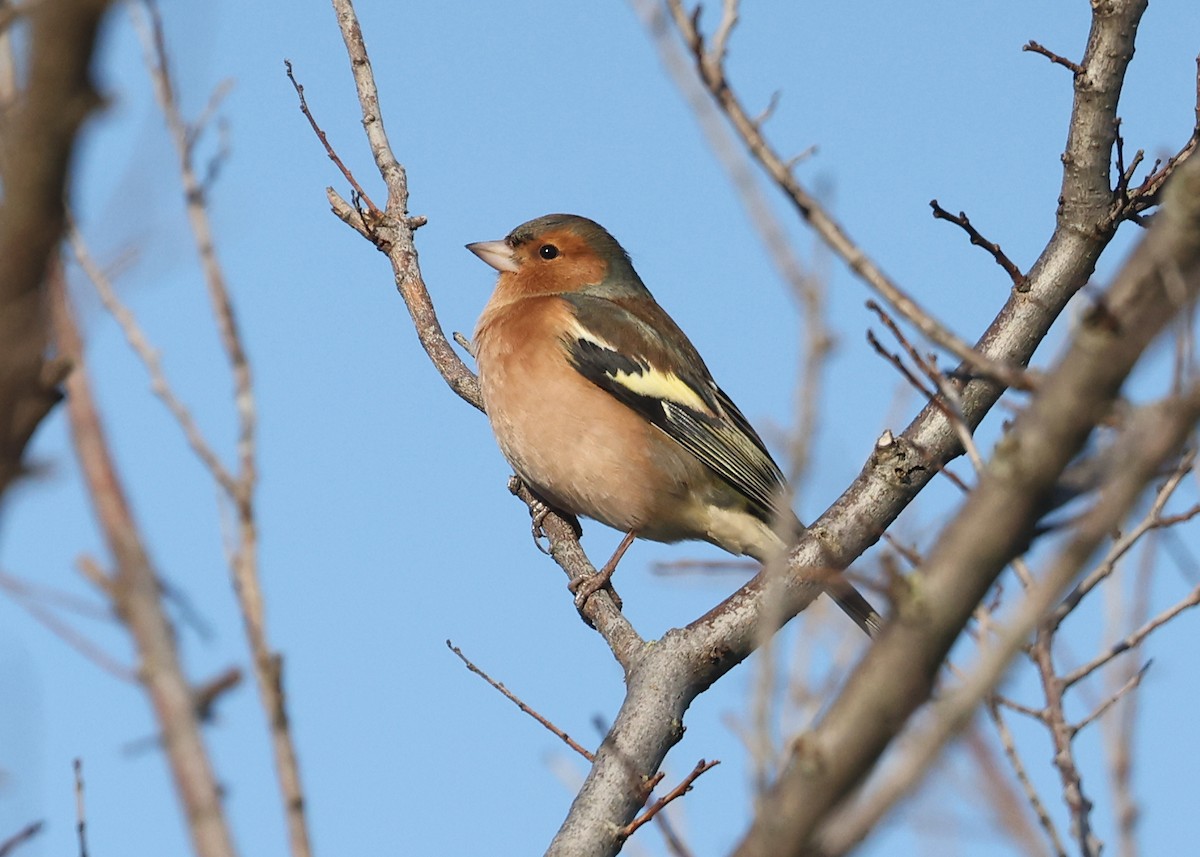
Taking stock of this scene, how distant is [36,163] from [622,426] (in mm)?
6671

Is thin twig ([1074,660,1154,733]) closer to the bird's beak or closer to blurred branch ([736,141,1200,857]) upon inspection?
blurred branch ([736,141,1200,857])

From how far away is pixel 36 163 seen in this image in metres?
2.30

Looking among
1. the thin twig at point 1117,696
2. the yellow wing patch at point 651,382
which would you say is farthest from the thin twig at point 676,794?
the yellow wing patch at point 651,382

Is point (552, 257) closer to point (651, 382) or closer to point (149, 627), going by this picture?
point (651, 382)

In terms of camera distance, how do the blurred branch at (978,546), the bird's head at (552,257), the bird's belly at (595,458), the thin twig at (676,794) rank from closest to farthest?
the blurred branch at (978,546), the thin twig at (676,794), the bird's belly at (595,458), the bird's head at (552,257)

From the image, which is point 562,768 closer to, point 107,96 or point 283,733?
point 283,733

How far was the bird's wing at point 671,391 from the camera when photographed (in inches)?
352

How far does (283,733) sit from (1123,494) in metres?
1.36

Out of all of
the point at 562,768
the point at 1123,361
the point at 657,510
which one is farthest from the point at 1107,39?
the point at 1123,361

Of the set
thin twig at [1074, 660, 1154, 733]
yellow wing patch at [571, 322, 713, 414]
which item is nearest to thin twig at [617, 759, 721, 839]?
thin twig at [1074, 660, 1154, 733]

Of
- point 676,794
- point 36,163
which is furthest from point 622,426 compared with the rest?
point 36,163

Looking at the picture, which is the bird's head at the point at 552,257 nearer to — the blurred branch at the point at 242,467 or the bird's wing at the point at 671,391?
the bird's wing at the point at 671,391

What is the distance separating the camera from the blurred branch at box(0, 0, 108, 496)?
2.22 m

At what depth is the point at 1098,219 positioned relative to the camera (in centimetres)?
683
